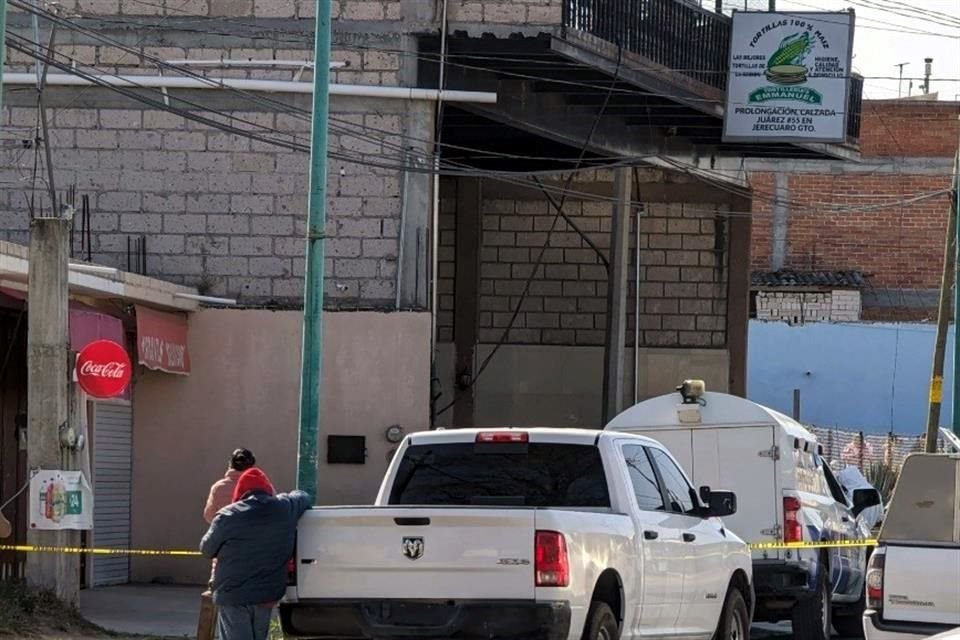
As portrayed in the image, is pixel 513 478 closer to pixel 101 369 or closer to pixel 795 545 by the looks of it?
pixel 795 545

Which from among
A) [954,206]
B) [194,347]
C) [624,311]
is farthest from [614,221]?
[194,347]

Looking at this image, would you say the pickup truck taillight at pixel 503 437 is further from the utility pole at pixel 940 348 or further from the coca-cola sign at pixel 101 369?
the utility pole at pixel 940 348

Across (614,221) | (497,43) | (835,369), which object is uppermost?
(497,43)

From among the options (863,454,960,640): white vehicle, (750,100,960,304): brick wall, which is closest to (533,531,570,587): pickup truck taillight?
(863,454,960,640): white vehicle

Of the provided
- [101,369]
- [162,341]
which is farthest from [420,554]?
[162,341]

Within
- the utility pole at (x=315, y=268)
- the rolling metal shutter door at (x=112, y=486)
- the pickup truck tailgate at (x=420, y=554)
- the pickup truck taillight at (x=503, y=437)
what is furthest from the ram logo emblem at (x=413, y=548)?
the rolling metal shutter door at (x=112, y=486)

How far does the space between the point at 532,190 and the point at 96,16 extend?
957cm

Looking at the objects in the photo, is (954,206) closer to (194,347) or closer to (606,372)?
(606,372)

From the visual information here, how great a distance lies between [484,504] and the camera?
1205cm

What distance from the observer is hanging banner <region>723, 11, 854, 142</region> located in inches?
1027

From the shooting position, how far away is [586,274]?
30547mm

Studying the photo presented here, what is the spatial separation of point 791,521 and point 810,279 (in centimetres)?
3117

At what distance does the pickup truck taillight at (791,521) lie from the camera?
16641 millimetres

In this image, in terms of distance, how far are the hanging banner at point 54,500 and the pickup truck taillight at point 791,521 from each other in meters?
6.30
